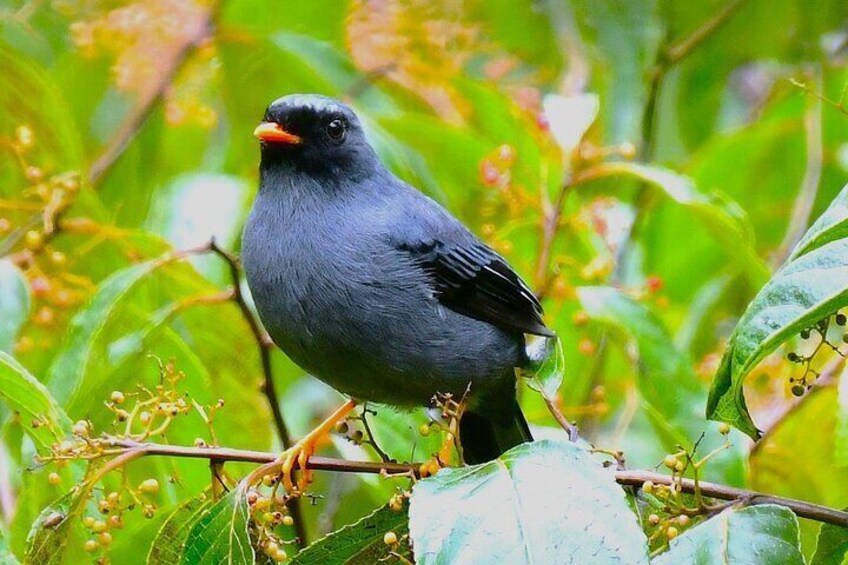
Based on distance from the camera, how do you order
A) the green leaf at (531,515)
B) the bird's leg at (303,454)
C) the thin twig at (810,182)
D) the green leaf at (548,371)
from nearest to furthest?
the green leaf at (531,515), the bird's leg at (303,454), the green leaf at (548,371), the thin twig at (810,182)

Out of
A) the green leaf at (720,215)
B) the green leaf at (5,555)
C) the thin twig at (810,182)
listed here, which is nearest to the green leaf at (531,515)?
the green leaf at (5,555)

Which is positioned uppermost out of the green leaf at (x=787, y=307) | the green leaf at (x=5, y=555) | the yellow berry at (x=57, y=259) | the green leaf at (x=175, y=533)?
the green leaf at (x=787, y=307)

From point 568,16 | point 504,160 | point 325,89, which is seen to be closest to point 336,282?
point 504,160

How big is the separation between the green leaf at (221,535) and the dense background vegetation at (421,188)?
42 millimetres

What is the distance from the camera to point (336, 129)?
13.3 ft

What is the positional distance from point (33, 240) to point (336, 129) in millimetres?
1011

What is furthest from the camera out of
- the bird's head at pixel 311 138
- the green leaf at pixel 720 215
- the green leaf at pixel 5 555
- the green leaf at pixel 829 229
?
the bird's head at pixel 311 138

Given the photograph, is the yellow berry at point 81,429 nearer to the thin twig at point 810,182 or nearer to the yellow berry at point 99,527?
the yellow berry at point 99,527

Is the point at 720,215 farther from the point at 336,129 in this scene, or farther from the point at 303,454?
the point at 303,454

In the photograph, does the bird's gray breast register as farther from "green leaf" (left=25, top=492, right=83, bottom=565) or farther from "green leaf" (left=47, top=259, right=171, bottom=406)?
"green leaf" (left=25, top=492, right=83, bottom=565)

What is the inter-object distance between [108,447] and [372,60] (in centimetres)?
273

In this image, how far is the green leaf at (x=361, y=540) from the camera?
2.66m

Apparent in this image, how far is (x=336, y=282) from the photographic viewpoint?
3.57m

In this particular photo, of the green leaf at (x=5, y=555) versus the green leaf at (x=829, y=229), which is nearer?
the green leaf at (x=829, y=229)
